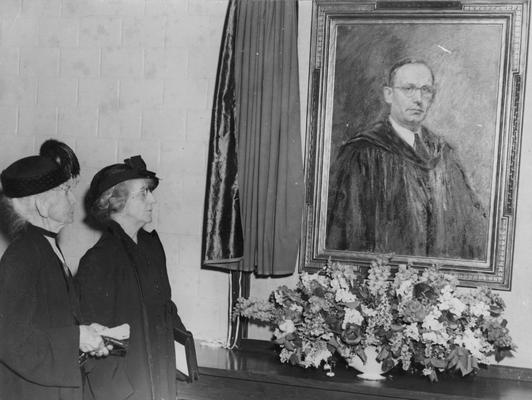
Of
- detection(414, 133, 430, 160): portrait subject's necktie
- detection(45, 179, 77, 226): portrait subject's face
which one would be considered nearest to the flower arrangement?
detection(414, 133, 430, 160): portrait subject's necktie

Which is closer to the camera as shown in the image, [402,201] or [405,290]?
[405,290]

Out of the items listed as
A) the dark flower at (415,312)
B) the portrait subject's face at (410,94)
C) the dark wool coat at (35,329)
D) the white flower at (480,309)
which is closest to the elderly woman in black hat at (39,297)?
the dark wool coat at (35,329)

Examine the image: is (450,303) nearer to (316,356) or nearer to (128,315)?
(316,356)

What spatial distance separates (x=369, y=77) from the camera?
3955 mm

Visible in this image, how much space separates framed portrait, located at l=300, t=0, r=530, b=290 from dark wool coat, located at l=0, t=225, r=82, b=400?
1663mm

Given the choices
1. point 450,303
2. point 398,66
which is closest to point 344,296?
point 450,303

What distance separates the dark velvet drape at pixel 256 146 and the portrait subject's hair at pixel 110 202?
0.72 meters

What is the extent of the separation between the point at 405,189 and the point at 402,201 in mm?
66

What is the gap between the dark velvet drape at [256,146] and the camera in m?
3.94

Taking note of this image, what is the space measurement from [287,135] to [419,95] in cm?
→ 73

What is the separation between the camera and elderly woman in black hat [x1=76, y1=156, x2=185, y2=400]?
10.4 ft

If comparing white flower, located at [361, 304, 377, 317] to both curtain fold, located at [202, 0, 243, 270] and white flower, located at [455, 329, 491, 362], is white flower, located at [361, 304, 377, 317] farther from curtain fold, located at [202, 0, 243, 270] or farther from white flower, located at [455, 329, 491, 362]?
curtain fold, located at [202, 0, 243, 270]

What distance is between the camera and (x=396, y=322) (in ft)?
11.5

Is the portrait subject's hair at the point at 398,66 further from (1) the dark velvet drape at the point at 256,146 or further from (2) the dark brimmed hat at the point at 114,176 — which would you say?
(2) the dark brimmed hat at the point at 114,176
